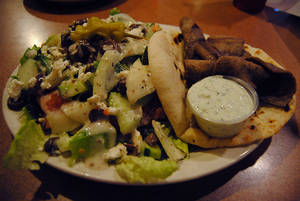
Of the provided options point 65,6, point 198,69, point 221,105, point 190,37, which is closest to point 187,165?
point 221,105

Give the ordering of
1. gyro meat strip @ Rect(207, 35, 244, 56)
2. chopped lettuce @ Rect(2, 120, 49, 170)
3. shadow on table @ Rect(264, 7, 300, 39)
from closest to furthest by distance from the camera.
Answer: chopped lettuce @ Rect(2, 120, 49, 170) → gyro meat strip @ Rect(207, 35, 244, 56) → shadow on table @ Rect(264, 7, 300, 39)

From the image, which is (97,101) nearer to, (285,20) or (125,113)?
(125,113)

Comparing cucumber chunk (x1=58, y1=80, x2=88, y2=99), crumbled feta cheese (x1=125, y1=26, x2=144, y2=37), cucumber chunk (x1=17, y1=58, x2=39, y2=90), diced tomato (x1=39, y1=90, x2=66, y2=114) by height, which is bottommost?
diced tomato (x1=39, y1=90, x2=66, y2=114)

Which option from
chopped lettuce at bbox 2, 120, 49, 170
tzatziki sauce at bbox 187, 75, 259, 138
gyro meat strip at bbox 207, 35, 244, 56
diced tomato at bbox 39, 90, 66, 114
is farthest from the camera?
gyro meat strip at bbox 207, 35, 244, 56

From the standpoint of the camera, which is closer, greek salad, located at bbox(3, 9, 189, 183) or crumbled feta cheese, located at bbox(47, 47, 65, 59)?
greek salad, located at bbox(3, 9, 189, 183)

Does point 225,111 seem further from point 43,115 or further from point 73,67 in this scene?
point 43,115

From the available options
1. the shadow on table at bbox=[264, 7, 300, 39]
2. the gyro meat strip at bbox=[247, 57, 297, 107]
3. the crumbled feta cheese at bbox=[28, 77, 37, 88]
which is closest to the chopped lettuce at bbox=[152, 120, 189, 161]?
the gyro meat strip at bbox=[247, 57, 297, 107]

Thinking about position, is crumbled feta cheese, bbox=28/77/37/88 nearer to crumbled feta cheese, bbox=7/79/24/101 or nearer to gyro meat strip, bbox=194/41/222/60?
crumbled feta cheese, bbox=7/79/24/101
